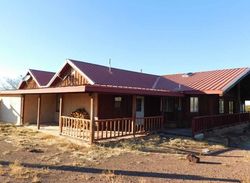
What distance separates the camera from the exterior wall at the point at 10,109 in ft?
60.8

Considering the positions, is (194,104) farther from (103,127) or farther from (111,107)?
(103,127)

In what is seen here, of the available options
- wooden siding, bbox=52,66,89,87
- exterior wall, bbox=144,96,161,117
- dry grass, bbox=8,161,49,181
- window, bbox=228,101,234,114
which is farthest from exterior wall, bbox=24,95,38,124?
window, bbox=228,101,234,114

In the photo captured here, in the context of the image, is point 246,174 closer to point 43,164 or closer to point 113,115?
point 43,164

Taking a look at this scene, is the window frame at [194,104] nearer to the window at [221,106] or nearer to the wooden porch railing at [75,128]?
the window at [221,106]

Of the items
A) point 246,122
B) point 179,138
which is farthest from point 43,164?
point 246,122

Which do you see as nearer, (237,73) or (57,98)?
(237,73)

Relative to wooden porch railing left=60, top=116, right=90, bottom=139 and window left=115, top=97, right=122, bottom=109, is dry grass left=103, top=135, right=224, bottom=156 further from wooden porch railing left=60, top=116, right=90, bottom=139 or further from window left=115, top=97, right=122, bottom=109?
window left=115, top=97, right=122, bottom=109

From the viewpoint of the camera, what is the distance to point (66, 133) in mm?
12672

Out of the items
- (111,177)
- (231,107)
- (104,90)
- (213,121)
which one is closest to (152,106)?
(213,121)

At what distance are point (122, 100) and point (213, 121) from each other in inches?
224

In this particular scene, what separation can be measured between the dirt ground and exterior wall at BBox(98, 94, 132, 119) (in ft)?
10.4

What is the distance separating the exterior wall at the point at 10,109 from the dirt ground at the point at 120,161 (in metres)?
6.49

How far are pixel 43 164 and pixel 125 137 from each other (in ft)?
17.0

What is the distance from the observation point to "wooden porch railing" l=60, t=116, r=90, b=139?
11.7m
